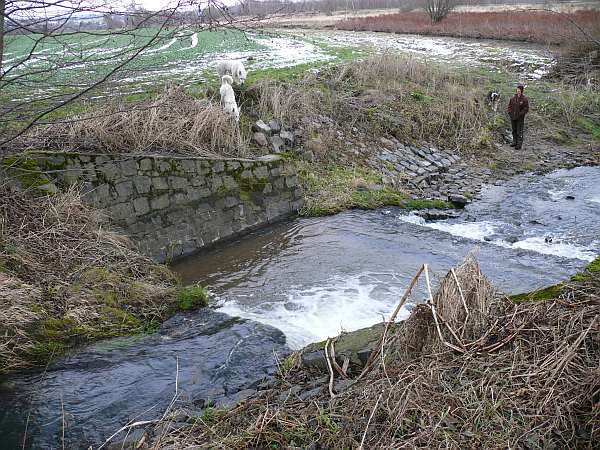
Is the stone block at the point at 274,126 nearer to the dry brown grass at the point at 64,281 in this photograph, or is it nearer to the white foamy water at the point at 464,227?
the white foamy water at the point at 464,227

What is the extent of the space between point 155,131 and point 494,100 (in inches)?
503

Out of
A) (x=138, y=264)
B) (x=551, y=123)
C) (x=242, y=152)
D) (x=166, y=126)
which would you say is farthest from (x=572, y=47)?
(x=138, y=264)

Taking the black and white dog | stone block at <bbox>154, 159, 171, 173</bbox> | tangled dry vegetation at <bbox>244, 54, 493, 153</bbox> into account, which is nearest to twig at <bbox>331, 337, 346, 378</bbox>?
stone block at <bbox>154, 159, 171, 173</bbox>

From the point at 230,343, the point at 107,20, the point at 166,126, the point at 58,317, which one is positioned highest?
the point at 107,20

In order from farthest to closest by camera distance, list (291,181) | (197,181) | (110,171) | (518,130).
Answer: (518,130)
(291,181)
(197,181)
(110,171)

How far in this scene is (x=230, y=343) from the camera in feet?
21.2

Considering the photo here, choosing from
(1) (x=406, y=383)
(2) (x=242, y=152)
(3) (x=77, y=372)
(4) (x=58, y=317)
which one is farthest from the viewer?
(2) (x=242, y=152)

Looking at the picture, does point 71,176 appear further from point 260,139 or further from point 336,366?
point 336,366

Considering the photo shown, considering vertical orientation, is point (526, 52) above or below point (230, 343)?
above

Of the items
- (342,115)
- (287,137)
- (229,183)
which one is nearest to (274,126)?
(287,137)

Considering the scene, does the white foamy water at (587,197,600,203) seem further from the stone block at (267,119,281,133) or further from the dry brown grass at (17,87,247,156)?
the dry brown grass at (17,87,247,156)

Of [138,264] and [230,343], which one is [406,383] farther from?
[138,264]

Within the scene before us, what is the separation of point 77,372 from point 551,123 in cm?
1756

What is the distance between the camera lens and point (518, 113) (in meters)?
16.6
